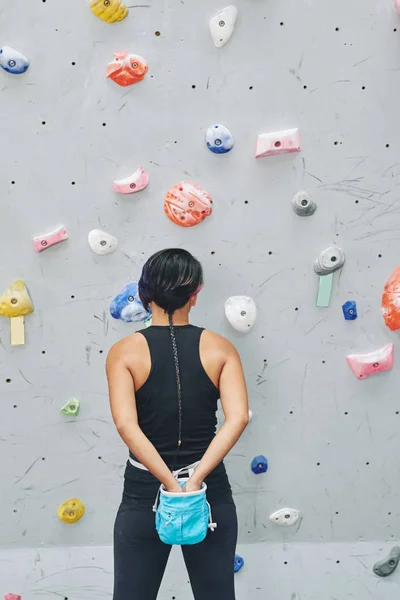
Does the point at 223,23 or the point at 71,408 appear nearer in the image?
the point at 223,23

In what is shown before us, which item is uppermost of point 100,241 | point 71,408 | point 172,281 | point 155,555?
point 100,241

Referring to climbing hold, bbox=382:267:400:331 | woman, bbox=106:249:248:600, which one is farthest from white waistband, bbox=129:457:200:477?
climbing hold, bbox=382:267:400:331

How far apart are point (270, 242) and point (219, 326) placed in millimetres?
306

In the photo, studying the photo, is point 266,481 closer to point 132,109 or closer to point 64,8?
point 132,109

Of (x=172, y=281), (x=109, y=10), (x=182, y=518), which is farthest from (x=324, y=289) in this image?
(x=109, y=10)

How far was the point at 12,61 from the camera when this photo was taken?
1.94 m

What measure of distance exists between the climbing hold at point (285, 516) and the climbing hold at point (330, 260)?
786mm

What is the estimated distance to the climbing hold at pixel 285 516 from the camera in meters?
2.21

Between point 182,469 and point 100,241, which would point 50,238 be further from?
point 182,469

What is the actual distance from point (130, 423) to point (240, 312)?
67 centimetres

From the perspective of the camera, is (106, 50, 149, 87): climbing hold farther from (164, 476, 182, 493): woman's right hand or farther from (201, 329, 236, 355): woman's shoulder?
(164, 476, 182, 493): woman's right hand

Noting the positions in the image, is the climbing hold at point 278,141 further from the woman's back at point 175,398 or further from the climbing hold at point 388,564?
the climbing hold at point 388,564

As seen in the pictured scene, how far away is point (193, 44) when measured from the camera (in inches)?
78.2

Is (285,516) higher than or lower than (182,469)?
lower
